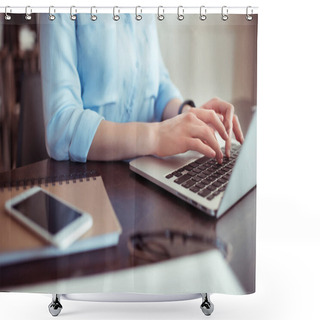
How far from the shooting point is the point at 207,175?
1343 millimetres

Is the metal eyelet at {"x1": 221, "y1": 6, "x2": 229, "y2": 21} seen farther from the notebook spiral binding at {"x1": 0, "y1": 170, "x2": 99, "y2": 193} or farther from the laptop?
the notebook spiral binding at {"x1": 0, "y1": 170, "x2": 99, "y2": 193}

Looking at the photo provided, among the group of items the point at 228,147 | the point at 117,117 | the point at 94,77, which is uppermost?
the point at 94,77

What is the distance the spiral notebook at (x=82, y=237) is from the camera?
4.39ft

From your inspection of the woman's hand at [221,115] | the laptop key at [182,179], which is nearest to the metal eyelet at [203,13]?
the woman's hand at [221,115]

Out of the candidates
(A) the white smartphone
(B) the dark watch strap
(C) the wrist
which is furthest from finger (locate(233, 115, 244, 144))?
(A) the white smartphone

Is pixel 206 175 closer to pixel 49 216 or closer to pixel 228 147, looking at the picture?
pixel 228 147

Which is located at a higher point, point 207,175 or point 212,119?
point 212,119

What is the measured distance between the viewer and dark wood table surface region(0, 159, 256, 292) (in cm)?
133

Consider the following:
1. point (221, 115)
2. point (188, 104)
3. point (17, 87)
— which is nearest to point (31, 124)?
point (17, 87)

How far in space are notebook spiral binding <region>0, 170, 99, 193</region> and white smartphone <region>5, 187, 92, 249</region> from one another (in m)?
0.02

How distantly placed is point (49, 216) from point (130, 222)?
10.5 inches

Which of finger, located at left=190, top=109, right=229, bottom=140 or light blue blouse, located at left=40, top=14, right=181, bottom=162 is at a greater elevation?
light blue blouse, located at left=40, top=14, right=181, bottom=162

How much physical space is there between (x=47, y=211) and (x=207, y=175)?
0.54 meters
